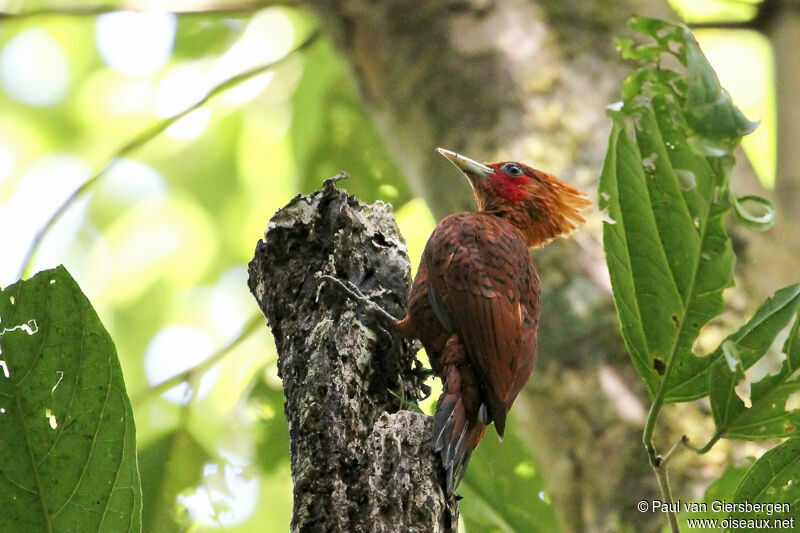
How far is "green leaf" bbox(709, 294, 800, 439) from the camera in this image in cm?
158

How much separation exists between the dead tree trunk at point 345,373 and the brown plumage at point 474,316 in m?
0.11

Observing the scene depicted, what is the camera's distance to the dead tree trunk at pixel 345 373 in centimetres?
166

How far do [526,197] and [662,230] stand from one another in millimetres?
1582

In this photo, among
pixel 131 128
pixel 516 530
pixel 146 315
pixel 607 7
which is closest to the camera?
pixel 516 530

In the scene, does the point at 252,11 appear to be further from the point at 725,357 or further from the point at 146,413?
the point at 725,357

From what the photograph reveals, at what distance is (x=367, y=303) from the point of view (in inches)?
81.5

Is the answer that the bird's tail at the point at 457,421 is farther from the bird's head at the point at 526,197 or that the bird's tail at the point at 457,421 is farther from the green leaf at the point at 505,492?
the bird's head at the point at 526,197

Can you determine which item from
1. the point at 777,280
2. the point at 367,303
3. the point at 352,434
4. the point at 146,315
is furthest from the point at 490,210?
the point at 146,315

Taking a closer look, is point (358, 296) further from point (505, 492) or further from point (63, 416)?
point (505, 492)

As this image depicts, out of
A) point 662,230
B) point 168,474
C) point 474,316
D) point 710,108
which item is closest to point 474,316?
point 474,316

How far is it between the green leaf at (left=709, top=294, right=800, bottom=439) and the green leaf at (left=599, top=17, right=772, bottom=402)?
47 mm

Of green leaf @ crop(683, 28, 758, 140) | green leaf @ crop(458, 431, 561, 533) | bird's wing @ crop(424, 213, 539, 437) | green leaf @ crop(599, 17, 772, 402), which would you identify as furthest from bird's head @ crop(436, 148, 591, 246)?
green leaf @ crop(683, 28, 758, 140)

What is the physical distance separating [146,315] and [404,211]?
5.85 ft

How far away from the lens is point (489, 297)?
2.51 meters
